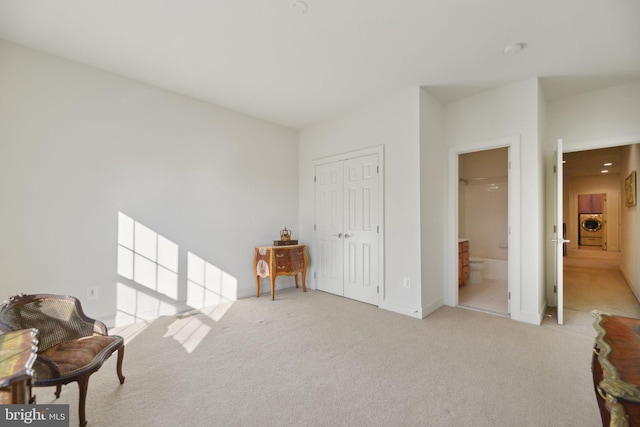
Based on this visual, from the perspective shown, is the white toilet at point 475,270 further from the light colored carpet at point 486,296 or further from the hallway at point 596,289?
the hallway at point 596,289

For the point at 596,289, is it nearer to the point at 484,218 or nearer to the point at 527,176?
the point at 484,218

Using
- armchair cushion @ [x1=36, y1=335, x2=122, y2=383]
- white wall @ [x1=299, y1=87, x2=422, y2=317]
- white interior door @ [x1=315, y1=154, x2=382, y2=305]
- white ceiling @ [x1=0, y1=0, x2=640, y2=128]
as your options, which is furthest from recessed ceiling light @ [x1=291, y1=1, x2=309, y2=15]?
armchair cushion @ [x1=36, y1=335, x2=122, y2=383]

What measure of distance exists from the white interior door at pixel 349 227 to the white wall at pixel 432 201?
0.61 m

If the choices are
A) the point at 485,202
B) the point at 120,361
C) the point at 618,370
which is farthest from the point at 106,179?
the point at 485,202

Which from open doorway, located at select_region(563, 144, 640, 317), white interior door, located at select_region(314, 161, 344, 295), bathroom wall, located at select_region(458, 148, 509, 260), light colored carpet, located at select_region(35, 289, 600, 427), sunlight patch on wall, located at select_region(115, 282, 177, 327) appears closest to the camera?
light colored carpet, located at select_region(35, 289, 600, 427)

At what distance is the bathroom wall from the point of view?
5.30 m

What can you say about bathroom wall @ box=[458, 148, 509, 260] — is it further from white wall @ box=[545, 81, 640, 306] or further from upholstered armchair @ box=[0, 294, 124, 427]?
upholstered armchair @ box=[0, 294, 124, 427]

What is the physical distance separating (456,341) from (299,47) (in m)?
3.15

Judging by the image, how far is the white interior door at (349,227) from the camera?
3.82 meters

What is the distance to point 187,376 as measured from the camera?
81.8 inches

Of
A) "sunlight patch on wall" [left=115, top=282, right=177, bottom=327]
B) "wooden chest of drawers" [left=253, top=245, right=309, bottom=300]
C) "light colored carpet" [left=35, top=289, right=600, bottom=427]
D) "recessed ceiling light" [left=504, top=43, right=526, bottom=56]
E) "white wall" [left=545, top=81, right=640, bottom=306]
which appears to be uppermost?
"recessed ceiling light" [left=504, top=43, right=526, bottom=56]

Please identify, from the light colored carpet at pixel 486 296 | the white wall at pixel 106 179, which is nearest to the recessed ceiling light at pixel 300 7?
the white wall at pixel 106 179

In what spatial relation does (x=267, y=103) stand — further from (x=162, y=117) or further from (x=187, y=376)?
(x=187, y=376)

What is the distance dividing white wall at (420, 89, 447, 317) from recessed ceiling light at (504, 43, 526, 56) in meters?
0.94
